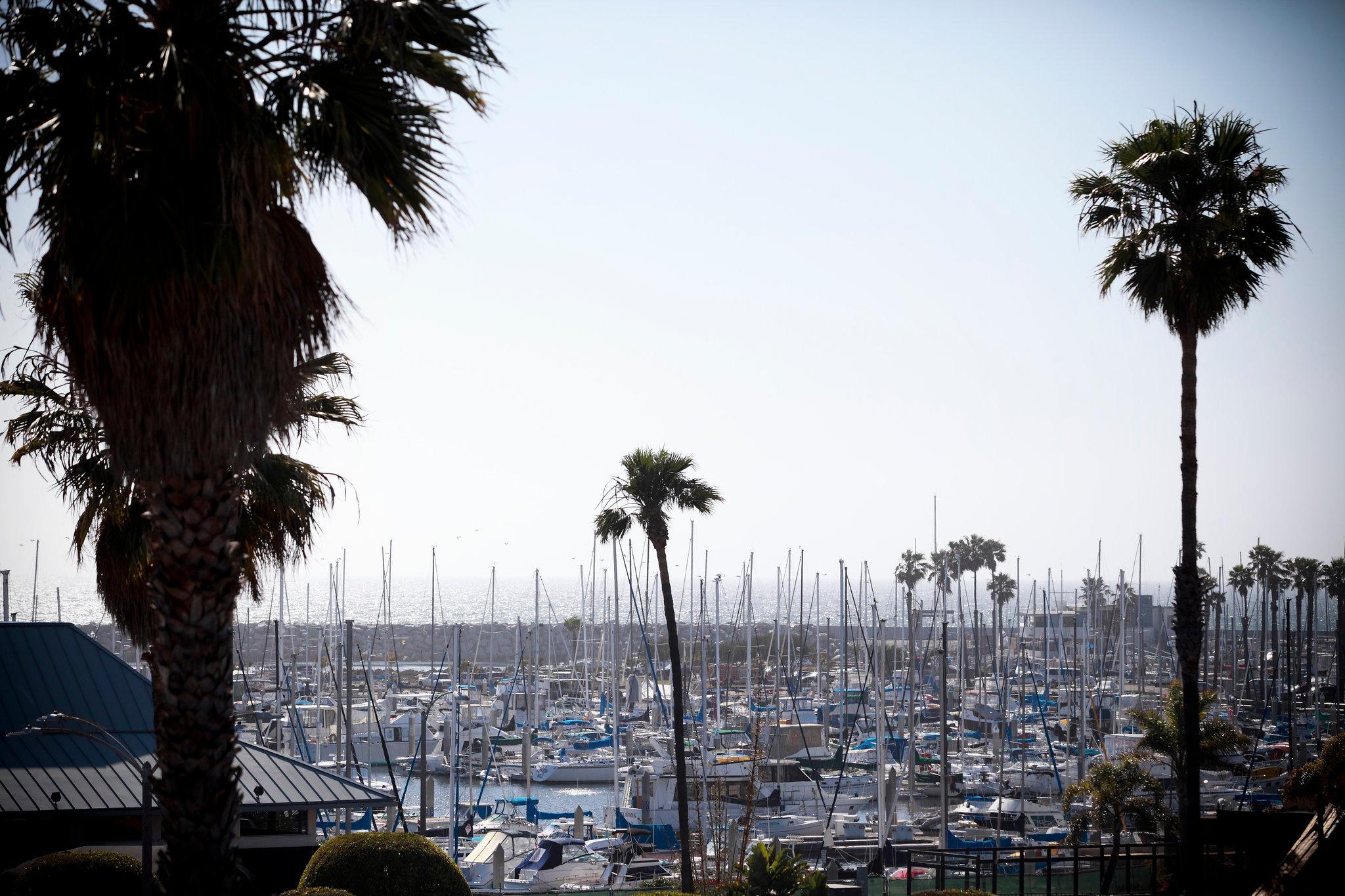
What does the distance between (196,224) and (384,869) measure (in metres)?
10.0

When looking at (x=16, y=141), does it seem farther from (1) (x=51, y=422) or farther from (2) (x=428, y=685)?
(2) (x=428, y=685)

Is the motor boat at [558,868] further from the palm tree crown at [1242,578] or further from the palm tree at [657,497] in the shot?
the palm tree crown at [1242,578]

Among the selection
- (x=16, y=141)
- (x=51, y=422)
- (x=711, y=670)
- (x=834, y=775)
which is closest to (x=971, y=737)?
(x=834, y=775)

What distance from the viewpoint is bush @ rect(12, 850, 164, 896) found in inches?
523

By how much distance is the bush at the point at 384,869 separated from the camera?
578 inches

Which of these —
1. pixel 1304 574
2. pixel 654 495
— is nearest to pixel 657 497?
pixel 654 495

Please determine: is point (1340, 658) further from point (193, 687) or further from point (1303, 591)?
point (193, 687)

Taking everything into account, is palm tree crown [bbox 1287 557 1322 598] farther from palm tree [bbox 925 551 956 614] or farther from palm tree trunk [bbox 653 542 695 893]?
palm tree trunk [bbox 653 542 695 893]

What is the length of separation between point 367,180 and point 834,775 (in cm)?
5223

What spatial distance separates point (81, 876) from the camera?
13.5 metres

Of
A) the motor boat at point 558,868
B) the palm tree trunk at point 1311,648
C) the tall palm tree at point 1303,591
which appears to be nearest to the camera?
the motor boat at point 558,868

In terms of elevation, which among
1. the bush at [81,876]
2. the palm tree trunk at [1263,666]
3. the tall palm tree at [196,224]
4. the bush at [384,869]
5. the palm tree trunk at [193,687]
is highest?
the tall palm tree at [196,224]

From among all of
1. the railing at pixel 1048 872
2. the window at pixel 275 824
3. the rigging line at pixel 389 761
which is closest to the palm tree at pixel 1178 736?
the railing at pixel 1048 872

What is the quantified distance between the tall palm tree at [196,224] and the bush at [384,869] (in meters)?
6.38
